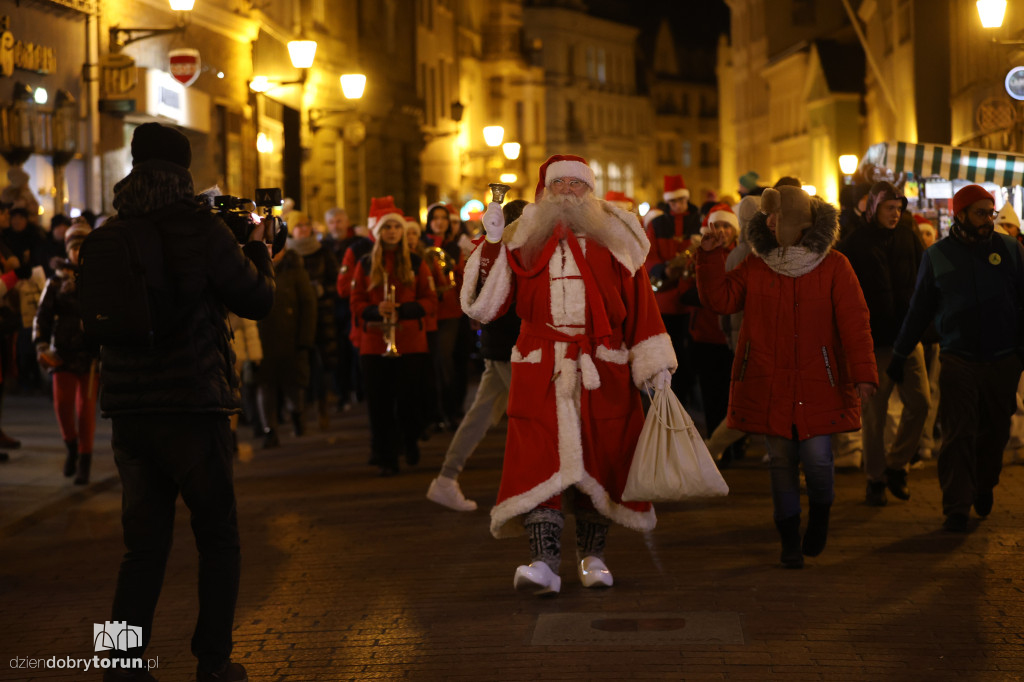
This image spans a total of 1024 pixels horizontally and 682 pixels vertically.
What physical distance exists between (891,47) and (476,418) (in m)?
35.3

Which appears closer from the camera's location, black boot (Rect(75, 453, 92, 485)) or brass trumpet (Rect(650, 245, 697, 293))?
black boot (Rect(75, 453, 92, 485))

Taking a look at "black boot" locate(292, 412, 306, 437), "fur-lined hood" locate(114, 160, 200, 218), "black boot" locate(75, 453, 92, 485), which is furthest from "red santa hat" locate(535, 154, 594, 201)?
"black boot" locate(292, 412, 306, 437)

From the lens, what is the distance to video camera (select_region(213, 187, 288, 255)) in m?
5.93

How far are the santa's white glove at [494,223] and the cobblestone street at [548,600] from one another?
173 cm

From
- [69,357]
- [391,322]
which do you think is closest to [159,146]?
[69,357]

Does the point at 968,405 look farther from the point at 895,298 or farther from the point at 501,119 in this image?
the point at 501,119

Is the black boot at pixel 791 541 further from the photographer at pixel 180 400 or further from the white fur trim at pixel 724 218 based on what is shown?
the white fur trim at pixel 724 218

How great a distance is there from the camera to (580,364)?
24.2 feet

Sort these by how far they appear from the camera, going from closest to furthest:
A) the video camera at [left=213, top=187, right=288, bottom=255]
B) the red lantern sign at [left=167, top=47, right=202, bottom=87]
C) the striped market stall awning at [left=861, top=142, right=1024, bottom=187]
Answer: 1. the video camera at [left=213, top=187, right=288, bottom=255]
2. the striped market stall awning at [left=861, top=142, right=1024, bottom=187]
3. the red lantern sign at [left=167, top=47, right=202, bottom=87]

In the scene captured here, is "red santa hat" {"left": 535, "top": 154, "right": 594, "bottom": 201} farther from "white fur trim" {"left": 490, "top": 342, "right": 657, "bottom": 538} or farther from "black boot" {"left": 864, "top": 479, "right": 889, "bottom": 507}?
"black boot" {"left": 864, "top": 479, "right": 889, "bottom": 507}

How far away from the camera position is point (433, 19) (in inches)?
2026

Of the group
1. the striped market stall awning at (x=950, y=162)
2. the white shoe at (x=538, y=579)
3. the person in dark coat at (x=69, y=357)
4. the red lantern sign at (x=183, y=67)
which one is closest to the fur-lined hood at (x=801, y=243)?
the white shoe at (x=538, y=579)

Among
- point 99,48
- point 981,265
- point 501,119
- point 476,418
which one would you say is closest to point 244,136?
point 99,48

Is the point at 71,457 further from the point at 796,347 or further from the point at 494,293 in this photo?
the point at 796,347
